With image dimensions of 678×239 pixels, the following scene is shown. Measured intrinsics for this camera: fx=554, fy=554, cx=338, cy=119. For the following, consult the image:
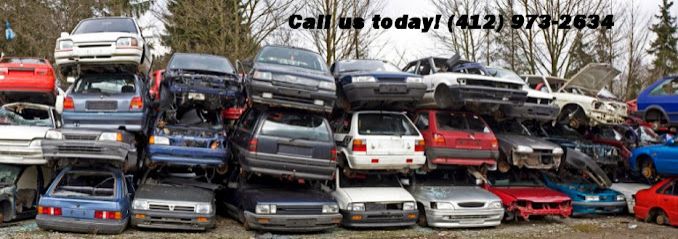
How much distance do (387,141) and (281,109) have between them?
227 centimetres

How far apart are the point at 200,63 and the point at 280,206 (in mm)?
3723

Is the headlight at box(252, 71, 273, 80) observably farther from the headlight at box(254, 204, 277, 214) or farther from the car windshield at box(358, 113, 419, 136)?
the headlight at box(254, 204, 277, 214)

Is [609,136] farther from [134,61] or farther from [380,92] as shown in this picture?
[134,61]

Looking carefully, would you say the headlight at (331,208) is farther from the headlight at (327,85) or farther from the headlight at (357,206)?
the headlight at (327,85)

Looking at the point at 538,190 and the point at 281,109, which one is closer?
the point at 281,109

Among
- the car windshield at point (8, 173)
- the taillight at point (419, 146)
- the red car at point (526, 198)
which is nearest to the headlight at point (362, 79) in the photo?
the taillight at point (419, 146)

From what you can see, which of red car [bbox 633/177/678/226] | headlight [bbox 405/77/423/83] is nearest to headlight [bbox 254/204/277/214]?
headlight [bbox 405/77/423/83]

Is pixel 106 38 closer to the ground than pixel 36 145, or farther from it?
farther from it

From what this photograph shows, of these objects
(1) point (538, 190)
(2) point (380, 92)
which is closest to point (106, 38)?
(2) point (380, 92)

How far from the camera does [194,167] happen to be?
437 inches

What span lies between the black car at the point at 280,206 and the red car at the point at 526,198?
4.16 m

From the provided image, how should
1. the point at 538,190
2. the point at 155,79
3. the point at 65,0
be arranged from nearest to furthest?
the point at 538,190, the point at 155,79, the point at 65,0

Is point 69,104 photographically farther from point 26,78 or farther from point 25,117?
point 26,78

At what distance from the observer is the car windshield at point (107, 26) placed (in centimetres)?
1196
